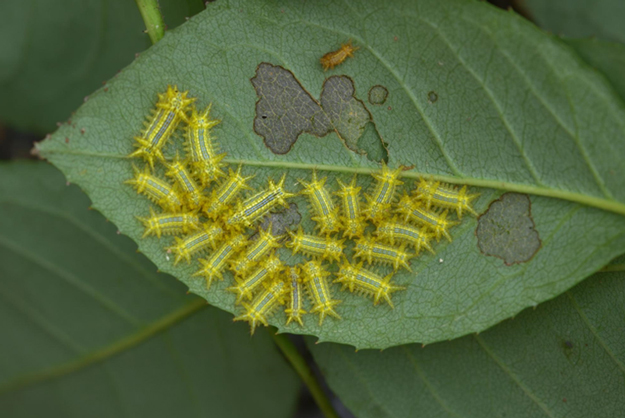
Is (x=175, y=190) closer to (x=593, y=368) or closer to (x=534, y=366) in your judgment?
(x=534, y=366)

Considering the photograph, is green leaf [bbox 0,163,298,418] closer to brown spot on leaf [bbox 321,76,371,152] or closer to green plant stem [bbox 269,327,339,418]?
green plant stem [bbox 269,327,339,418]

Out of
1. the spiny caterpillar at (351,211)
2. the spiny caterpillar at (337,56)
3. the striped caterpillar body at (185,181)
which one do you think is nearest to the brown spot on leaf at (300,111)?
the spiny caterpillar at (337,56)

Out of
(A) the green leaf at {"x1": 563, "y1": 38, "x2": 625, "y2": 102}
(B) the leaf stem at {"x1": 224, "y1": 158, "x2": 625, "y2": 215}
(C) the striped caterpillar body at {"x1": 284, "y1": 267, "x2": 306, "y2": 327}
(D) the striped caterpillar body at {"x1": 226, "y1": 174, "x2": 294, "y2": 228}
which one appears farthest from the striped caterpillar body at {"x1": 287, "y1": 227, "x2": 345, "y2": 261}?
(A) the green leaf at {"x1": 563, "y1": 38, "x2": 625, "y2": 102}

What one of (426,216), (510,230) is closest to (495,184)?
(510,230)

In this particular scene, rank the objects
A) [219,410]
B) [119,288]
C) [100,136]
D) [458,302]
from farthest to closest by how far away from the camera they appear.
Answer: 1. [219,410]
2. [119,288]
3. [458,302]
4. [100,136]

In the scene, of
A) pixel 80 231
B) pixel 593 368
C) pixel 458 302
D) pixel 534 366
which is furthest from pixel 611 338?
pixel 80 231

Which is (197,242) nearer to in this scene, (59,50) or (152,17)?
(152,17)
